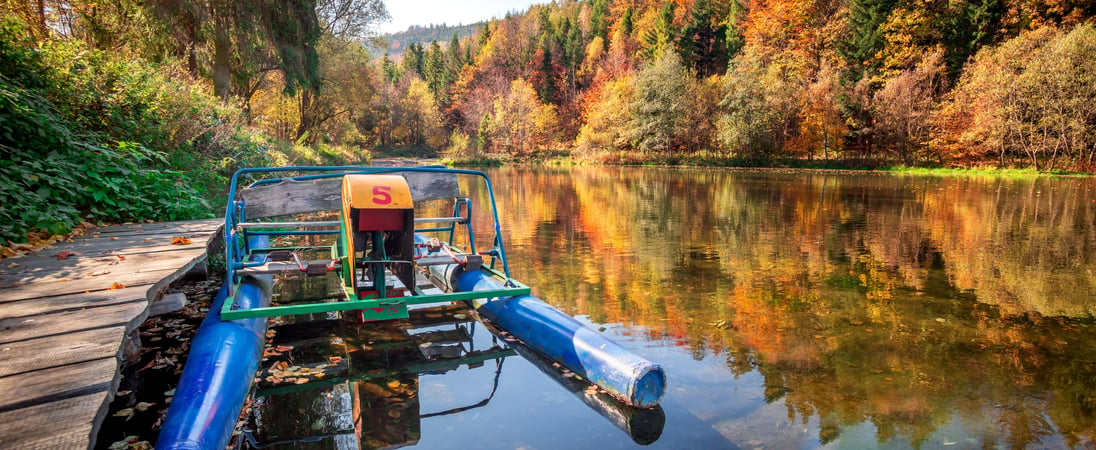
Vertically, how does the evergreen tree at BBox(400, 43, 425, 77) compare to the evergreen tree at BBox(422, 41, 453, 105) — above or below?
above

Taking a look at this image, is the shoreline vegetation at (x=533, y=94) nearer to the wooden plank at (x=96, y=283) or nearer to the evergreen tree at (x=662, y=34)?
the evergreen tree at (x=662, y=34)

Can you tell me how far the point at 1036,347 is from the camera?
5.51 m

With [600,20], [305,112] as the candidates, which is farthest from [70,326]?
[600,20]

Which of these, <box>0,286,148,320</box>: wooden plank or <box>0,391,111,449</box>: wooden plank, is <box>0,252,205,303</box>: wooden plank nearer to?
<box>0,286,148,320</box>: wooden plank

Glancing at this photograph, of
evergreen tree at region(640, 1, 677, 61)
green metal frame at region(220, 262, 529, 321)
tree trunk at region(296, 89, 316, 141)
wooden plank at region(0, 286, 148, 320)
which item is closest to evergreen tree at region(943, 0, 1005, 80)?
evergreen tree at region(640, 1, 677, 61)

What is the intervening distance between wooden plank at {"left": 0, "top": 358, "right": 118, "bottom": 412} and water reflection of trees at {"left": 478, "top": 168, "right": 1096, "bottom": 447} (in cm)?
412

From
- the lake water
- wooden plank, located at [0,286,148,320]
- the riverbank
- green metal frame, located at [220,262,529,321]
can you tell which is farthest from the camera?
the riverbank

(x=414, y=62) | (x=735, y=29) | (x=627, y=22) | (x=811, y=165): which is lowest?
(x=811, y=165)

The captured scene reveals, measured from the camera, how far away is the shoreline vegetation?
7.05m

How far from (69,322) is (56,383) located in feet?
2.86

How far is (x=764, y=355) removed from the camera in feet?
17.6

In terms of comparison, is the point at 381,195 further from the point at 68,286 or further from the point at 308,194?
the point at 308,194

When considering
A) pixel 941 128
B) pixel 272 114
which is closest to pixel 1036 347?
pixel 272 114

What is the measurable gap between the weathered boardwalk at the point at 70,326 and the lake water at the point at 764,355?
117 cm
